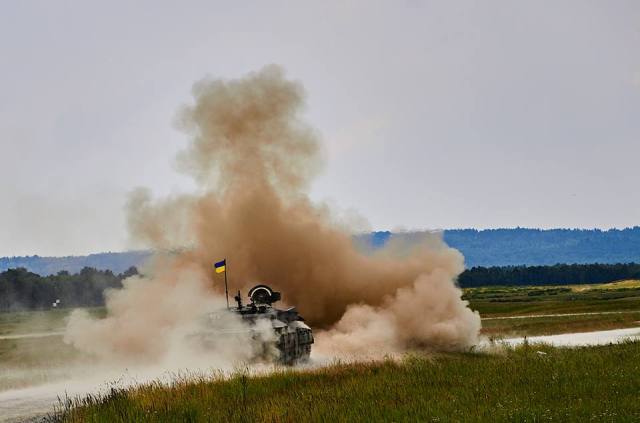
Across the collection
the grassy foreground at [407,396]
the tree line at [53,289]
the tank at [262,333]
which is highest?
the tree line at [53,289]

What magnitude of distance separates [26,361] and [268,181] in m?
18.1

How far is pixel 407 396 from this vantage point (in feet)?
67.5

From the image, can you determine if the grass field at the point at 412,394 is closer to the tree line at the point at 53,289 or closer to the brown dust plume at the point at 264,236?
the brown dust plume at the point at 264,236

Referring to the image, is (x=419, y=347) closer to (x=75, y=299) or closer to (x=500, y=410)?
(x=500, y=410)

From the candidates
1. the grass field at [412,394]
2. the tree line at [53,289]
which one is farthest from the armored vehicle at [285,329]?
the tree line at [53,289]

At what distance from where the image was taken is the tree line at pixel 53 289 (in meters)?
131

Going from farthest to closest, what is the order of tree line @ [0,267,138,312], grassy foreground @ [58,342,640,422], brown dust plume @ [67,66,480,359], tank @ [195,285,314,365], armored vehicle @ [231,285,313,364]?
tree line @ [0,267,138,312] → brown dust plume @ [67,66,480,359] → armored vehicle @ [231,285,313,364] → tank @ [195,285,314,365] → grassy foreground @ [58,342,640,422]

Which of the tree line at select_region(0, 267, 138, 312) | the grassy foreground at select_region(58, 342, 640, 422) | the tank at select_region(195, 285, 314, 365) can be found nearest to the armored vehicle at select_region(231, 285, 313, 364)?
the tank at select_region(195, 285, 314, 365)

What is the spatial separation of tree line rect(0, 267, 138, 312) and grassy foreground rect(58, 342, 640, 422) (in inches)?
4148

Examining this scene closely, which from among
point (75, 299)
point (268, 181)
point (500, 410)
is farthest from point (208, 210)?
point (75, 299)

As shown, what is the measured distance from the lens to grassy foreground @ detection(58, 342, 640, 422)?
1755 centimetres

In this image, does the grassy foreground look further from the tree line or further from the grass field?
the tree line

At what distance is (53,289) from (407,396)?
119 meters

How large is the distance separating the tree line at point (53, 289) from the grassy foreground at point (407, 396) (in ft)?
346
